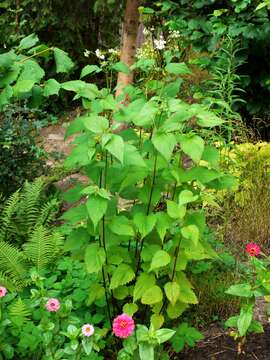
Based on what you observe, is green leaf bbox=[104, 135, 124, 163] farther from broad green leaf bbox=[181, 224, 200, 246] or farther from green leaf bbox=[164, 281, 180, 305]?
green leaf bbox=[164, 281, 180, 305]

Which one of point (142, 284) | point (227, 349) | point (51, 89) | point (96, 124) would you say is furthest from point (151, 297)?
point (51, 89)

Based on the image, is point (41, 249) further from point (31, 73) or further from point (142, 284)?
point (31, 73)

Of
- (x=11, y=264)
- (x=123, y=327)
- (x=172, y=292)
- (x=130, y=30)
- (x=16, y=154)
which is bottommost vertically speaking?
(x=16, y=154)

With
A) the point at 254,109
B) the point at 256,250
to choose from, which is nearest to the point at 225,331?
the point at 256,250

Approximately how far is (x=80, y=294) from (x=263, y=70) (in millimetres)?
3836

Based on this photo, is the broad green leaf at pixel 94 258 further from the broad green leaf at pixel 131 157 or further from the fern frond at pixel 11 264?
the fern frond at pixel 11 264

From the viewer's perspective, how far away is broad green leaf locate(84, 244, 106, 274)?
101 inches

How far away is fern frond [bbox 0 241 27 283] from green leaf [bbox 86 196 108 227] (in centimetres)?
135

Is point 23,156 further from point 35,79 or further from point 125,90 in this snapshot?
point 35,79

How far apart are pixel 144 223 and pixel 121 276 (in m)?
0.33

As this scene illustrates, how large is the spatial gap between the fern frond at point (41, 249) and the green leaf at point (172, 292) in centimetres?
117

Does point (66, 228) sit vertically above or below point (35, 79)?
below

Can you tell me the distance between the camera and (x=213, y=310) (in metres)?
3.30

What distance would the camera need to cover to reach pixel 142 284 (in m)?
2.64
